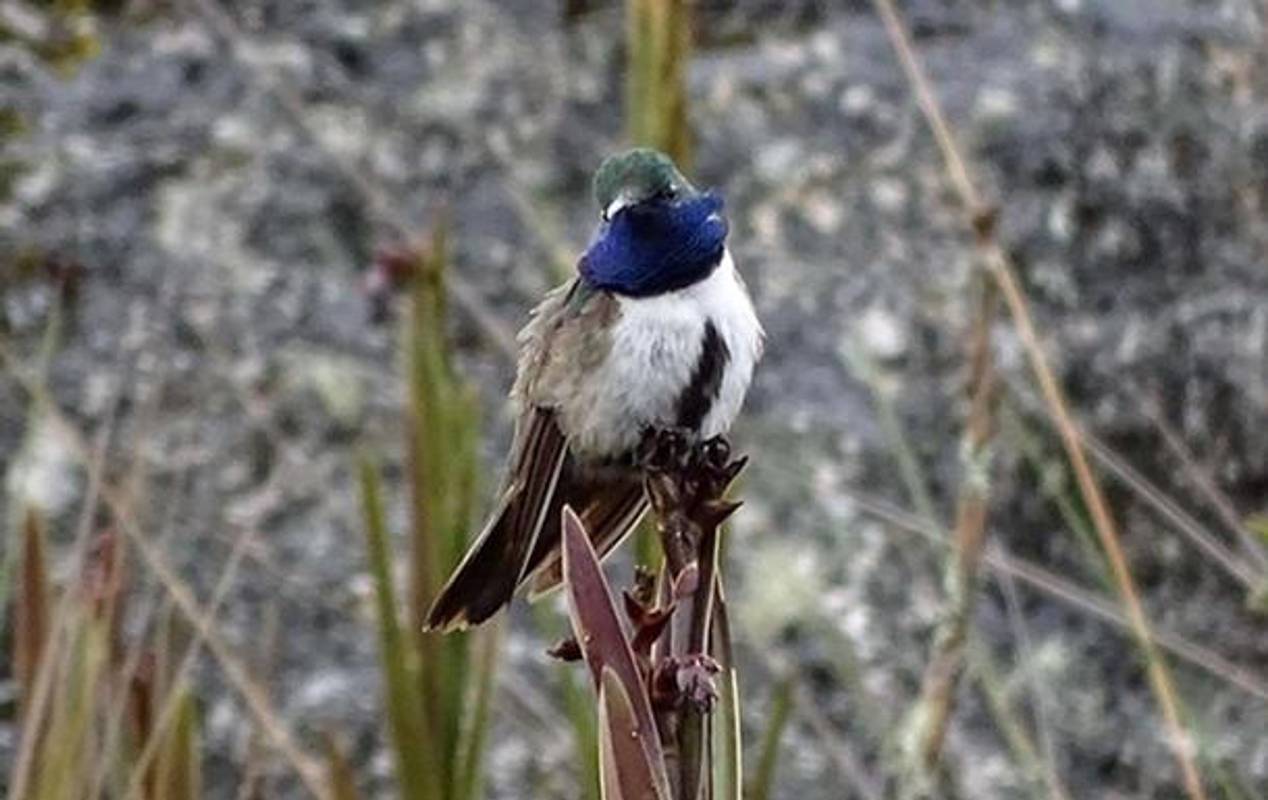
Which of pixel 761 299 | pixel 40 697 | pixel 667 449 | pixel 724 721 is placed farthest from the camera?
pixel 761 299

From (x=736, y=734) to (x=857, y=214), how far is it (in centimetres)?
168

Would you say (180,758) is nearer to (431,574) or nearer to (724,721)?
(431,574)

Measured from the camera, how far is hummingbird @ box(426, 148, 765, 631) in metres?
1.50

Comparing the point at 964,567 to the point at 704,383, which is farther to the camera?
the point at 964,567

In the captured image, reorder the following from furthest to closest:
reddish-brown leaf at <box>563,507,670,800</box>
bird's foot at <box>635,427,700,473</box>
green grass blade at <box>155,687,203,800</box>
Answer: green grass blade at <box>155,687,203,800</box> → bird's foot at <box>635,427,700,473</box> → reddish-brown leaf at <box>563,507,670,800</box>

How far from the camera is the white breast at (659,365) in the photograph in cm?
153

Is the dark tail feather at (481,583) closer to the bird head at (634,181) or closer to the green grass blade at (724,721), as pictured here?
the bird head at (634,181)

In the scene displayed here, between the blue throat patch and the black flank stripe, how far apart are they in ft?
0.18

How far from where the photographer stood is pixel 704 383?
1546mm

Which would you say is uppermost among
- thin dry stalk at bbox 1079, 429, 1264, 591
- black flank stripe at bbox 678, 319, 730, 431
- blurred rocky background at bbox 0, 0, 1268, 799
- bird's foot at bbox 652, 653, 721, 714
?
blurred rocky background at bbox 0, 0, 1268, 799

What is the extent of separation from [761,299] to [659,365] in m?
1.13

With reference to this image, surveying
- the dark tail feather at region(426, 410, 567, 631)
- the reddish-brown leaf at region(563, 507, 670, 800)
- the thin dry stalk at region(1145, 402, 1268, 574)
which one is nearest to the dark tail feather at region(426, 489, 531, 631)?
the dark tail feather at region(426, 410, 567, 631)

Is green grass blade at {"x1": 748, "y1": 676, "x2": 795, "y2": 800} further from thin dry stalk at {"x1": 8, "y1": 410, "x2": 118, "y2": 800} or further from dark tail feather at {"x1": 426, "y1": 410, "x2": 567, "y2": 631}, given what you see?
thin dry stalk at {"x1": 8, "y1": 410, "x2": 118, "y2": 800}

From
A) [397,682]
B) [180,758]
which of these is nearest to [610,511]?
[397,682]
